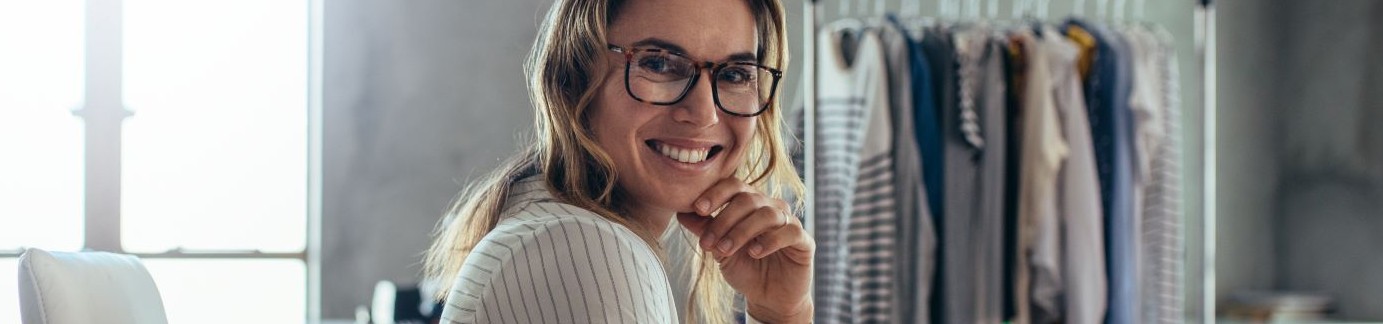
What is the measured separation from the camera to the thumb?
3.65 feet

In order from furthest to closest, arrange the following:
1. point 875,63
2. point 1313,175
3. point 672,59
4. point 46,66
A: point 1313,175
point 46,66
point 875,63
point 672,59

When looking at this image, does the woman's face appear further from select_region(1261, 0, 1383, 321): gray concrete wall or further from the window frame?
select_region(1261, 0, 1383, 321): gray concrete wall

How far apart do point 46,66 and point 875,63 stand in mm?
2475

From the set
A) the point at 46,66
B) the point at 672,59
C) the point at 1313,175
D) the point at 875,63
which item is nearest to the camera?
the point at 672,59

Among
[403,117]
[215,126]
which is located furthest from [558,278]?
[215,126]

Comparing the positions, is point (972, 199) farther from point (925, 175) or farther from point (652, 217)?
point (652, 217)

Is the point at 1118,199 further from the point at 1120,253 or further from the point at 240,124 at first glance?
the point at 240,124

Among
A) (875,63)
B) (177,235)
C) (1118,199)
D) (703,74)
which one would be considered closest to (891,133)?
(875,63)

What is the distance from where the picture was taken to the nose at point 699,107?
3.23 feet

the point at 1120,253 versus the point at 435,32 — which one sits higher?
the point at 435,32

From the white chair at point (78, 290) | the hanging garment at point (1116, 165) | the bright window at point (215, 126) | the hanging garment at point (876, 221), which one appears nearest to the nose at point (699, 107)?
the white chair at point (78, 290)

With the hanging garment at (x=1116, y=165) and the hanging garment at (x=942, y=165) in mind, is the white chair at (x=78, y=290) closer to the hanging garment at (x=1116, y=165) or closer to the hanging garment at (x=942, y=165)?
the hanging garment at (x=942, y=165)

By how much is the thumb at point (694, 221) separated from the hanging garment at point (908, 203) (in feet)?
6.07

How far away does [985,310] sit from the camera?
293 centimetres
